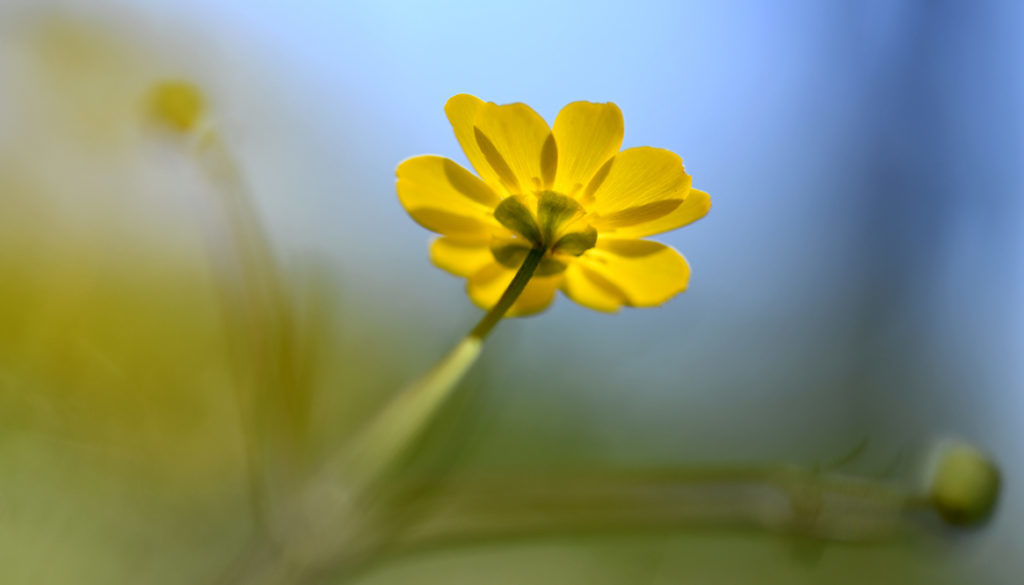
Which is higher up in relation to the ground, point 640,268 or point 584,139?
point 584,139

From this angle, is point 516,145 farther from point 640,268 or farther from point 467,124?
point 640,268

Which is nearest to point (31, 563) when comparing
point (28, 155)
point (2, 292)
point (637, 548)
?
point (2, 292)

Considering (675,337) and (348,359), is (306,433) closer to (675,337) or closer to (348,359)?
(675,337)

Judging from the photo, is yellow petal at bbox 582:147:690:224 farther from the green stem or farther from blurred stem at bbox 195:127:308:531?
blurred stem at bbox 195:127:308:531

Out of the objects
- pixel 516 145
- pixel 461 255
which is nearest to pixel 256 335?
pixel 461 255

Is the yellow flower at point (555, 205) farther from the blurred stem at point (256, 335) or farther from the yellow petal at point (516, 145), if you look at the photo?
the blurred stem at point (256, 335)
